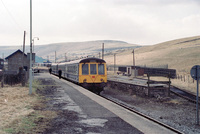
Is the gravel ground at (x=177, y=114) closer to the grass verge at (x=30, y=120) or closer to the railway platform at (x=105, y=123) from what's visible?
the railway platform at (x=105, y=123)

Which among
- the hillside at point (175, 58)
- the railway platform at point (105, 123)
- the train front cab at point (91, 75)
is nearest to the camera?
the railway platform at point (105, 123)

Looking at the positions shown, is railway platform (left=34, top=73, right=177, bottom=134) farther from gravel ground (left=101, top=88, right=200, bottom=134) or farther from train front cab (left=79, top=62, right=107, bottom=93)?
train front cab (left=79, top=62, right=107, bottom=93)

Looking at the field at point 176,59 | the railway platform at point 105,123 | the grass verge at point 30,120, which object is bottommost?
the railway platform at point 105,123

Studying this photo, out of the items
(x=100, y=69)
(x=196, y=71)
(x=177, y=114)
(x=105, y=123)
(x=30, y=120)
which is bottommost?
(x=177, y=114)

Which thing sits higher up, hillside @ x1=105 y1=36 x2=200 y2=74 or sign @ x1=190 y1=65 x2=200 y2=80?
hillside @ x1=105 y1=36 x2=200 y2=74

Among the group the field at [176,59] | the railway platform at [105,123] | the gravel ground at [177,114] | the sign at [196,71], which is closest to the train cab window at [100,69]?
the gravel ground at [177,114]

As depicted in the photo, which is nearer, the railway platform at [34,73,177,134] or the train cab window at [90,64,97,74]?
the railway platform at [34,73,177,134]

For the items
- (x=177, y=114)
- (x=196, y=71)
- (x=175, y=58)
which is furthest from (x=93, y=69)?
(x=175, y=58)

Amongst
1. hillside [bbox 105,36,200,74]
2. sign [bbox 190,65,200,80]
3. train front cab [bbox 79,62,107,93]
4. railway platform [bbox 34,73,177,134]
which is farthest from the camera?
hillside [bbox 105,36,200,74]

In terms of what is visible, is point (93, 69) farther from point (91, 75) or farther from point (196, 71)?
point (196, 71)

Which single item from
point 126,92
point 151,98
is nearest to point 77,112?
point 151,98

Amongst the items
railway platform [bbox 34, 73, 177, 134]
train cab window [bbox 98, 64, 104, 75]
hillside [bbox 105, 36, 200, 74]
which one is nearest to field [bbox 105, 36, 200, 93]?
hillside [bbox 105, 36, 200, 74]

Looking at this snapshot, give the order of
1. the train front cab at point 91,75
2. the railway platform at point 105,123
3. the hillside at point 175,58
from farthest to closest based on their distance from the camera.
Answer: the hillside at point 175,58 < the train front cab at point 91,75 < the railway platform at point 105,123

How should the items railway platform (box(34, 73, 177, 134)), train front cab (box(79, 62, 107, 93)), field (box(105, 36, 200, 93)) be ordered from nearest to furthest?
railway platform (box(34, 73, 177, 134))
train front cab (box(79, 62, 107, 93))
field (box(105, 36, 200, 93))
